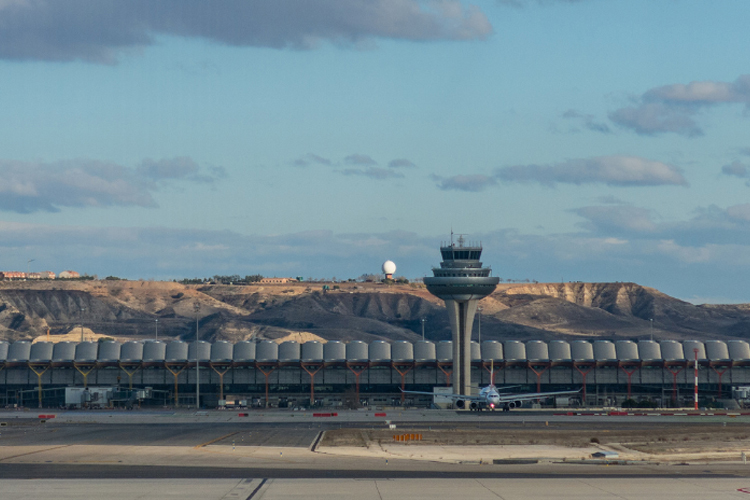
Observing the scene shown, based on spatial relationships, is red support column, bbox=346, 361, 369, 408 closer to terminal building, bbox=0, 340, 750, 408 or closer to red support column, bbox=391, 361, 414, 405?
terminal building, bbox=0, 340, 750, 408

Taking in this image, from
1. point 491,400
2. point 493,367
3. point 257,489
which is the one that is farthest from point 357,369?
point 257,489

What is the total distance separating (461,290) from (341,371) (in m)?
24.2

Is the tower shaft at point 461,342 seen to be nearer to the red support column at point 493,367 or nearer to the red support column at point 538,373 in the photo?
the red support column at point 493,367

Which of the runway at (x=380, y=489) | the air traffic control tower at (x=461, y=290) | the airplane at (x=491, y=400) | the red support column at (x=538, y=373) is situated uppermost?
the air traffic control tower at (x=461, y=290)

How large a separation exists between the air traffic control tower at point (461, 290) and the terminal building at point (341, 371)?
5382mm

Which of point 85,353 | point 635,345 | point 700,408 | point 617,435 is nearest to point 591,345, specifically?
point 635,345

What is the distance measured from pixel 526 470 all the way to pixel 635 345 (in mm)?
91118

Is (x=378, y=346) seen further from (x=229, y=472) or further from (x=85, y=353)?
(x=229, y=472)

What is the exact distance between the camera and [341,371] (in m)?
143

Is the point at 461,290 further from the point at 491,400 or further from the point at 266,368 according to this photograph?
the point at 266,368

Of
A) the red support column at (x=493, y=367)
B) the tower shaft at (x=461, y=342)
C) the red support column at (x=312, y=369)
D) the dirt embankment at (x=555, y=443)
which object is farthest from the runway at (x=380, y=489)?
the red support column at (x=312, y=369)

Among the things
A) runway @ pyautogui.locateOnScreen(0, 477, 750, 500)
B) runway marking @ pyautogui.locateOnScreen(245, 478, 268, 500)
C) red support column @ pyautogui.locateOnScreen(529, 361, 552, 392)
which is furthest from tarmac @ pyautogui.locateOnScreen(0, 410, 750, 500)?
red support column @ pyautogui.locateOnScreen(529, 361, 552, 392)

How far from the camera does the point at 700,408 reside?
132 meters

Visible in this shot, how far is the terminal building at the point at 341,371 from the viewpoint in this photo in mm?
141500
